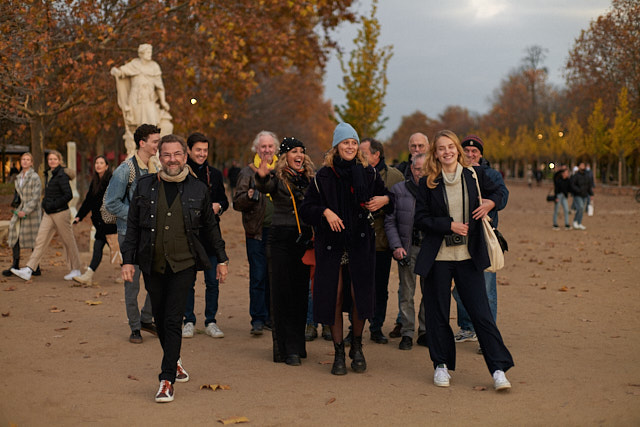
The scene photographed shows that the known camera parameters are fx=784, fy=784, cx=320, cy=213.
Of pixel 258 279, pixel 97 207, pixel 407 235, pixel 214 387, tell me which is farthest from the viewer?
pixel 97 207

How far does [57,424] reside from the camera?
5246mm

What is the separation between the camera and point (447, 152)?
6.42 m

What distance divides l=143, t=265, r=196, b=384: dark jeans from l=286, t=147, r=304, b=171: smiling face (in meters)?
1.69

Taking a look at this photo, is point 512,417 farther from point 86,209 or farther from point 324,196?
point 86,209

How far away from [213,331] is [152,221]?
263 centimetres

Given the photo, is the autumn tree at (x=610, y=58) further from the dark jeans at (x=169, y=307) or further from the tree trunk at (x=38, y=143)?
the dark jeans at (x=169, y=307)

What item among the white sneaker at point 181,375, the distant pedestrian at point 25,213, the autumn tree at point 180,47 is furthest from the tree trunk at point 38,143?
the white sneaker at point 181,375

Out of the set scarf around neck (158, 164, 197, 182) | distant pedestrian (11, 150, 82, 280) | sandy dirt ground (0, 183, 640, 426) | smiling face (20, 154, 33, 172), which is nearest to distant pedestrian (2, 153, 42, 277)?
smiling face (20, 154, 33, 172)

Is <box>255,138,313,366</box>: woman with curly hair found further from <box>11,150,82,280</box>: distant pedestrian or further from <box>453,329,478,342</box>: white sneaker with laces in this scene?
<box>11,150,82,280</box>: distant pedestrian

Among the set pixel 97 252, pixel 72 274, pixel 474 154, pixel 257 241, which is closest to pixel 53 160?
pixel 97 252

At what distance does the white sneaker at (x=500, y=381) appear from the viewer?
19.8 ft

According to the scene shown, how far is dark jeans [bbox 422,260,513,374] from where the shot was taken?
6.27 metres

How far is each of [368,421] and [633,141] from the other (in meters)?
50.4

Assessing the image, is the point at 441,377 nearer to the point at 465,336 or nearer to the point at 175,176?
the point at 465,336
